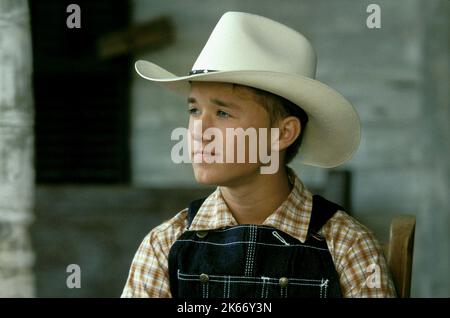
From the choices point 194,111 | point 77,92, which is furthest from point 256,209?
point 77,92

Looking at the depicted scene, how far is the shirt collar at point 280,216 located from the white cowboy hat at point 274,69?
0.62 ft

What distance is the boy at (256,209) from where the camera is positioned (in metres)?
1.77

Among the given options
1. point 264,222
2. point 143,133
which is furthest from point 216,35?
point 143,133

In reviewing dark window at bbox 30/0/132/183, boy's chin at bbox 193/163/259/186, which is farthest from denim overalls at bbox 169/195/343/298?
dark window at bbox 30/0/132/183

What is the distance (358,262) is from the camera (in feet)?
5.71

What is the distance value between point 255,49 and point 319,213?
428 millimetres

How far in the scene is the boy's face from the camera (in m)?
1.78

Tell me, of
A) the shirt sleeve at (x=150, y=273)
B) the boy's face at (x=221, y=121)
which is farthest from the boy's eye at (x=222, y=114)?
the shirt sleeve at (x=150, y=273)

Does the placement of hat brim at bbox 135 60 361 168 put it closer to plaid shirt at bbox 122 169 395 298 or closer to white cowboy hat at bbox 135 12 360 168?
white cowboy hat at bbox 135 12 360 168

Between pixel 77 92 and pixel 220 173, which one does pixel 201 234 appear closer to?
pixel 220 173

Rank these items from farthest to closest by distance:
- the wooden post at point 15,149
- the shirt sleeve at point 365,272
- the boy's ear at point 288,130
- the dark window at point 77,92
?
the dark window at point 77,92 → the wooden post at point 15,149 → the boy's ear at point 288,130 → the shirt sleeve at point 365,272

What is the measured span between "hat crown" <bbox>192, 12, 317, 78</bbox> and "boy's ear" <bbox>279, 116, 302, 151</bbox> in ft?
0.40

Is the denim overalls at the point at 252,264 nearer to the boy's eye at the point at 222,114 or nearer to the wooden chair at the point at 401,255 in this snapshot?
the wooden chair at the point at 401,255
